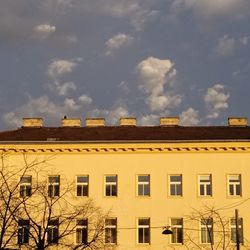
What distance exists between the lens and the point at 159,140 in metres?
40.2

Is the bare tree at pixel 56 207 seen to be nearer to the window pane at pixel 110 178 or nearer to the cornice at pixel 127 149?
the cornice at pixel 127 149

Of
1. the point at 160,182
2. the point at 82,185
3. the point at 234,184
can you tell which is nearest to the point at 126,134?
the point at 160,182

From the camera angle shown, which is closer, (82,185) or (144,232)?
(144,232)

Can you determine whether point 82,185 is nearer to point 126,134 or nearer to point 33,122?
point 126,134

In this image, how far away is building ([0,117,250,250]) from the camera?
3938 cm

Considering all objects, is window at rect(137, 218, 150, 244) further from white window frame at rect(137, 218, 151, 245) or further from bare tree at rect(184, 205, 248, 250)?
bare tree at rect(184, 205, 248, 250)

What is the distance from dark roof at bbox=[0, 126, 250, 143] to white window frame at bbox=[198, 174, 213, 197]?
91.7 inches

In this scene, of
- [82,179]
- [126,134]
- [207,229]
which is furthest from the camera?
[126,134]

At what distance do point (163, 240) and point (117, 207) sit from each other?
11.4 ft

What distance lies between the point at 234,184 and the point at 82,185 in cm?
954

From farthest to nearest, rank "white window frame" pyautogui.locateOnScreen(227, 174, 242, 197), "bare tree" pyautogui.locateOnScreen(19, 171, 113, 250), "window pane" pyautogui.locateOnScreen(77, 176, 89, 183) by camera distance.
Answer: "window pane" pyautogui.locateOnScreen(77, 176, 89, 183) < "white window frame" pyautogui.locateOnScreen(227, 174, 242, 197) < "bare tree" pyautogui.locateOnScreen(19, 171, 113, 250)

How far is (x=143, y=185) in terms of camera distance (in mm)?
40281

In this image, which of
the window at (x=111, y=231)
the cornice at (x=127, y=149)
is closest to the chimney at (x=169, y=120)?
the cornice at (x=127, y=149)

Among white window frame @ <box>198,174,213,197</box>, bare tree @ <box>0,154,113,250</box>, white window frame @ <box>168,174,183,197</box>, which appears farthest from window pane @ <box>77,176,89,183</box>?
white window frame @ <box>198,174,213,197</box>
